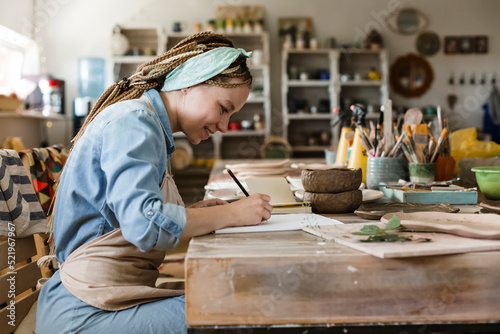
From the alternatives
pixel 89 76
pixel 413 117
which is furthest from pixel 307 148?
pixel 413 117

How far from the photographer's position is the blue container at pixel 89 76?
19.0 ft

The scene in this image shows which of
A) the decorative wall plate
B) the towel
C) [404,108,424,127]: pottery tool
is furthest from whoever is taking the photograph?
the decorative wall plate

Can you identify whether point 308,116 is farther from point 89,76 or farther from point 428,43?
point 89,76

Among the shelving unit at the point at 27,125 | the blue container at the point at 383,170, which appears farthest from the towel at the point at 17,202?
the shelving unit at the point at 27,125

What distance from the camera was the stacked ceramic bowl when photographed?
1.21 metres

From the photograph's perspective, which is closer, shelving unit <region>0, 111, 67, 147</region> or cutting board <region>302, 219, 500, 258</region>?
cutting board <region>302, 219, 500, 258</region>

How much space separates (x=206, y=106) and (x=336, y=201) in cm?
41

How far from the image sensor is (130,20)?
6.29m

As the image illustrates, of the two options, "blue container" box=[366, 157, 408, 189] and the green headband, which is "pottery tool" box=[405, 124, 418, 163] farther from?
the green headband

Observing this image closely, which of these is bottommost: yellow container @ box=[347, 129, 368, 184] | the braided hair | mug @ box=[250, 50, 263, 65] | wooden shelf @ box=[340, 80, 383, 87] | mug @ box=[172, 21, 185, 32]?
yellow container @ box=[347, 129, 368, 184]

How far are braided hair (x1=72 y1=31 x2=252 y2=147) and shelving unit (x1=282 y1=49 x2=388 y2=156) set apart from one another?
474 centimetres

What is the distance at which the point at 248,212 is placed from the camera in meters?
1.01

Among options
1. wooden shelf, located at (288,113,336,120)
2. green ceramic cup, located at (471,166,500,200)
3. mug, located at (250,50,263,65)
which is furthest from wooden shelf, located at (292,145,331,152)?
green ceramic cup, located at (471,166,500,200)

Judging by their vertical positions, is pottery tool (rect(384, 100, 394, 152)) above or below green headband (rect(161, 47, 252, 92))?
below
